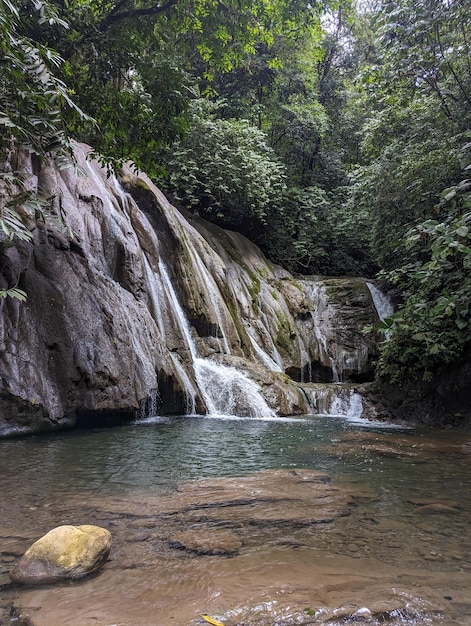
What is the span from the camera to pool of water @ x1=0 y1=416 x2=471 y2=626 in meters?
1.85

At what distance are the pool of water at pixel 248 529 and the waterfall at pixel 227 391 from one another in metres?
3.33

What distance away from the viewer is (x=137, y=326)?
8062mm

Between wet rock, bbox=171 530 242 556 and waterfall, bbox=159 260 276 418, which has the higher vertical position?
waterfall, bbox=159 260 276 418

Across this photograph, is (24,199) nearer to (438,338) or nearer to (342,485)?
(342,485)

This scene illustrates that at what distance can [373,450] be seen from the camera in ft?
18.0

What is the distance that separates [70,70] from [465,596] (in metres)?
7.43

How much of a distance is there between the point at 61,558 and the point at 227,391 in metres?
7.09

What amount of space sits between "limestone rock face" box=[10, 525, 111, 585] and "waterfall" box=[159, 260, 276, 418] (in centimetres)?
661

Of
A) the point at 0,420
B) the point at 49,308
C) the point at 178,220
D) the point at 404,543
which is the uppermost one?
the point at 178,220

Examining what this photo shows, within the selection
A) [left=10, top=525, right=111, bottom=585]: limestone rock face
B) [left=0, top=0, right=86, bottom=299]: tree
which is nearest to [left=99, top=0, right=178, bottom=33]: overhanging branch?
[left=0, top=0, right=86, bottom=299]: tree

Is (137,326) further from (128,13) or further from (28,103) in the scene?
(128,13)

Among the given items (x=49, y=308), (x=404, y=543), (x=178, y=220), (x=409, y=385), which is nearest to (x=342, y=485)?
(x=404, y=543)

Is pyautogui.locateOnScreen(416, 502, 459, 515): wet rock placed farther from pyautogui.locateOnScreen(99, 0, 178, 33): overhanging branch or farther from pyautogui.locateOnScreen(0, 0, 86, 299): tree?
pyautogui.locateOnScreen(99, 0, 178, 33): overhanging branch

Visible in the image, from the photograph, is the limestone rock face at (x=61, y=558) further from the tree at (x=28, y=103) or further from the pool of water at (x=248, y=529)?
the tree at (x=28, y=103)
